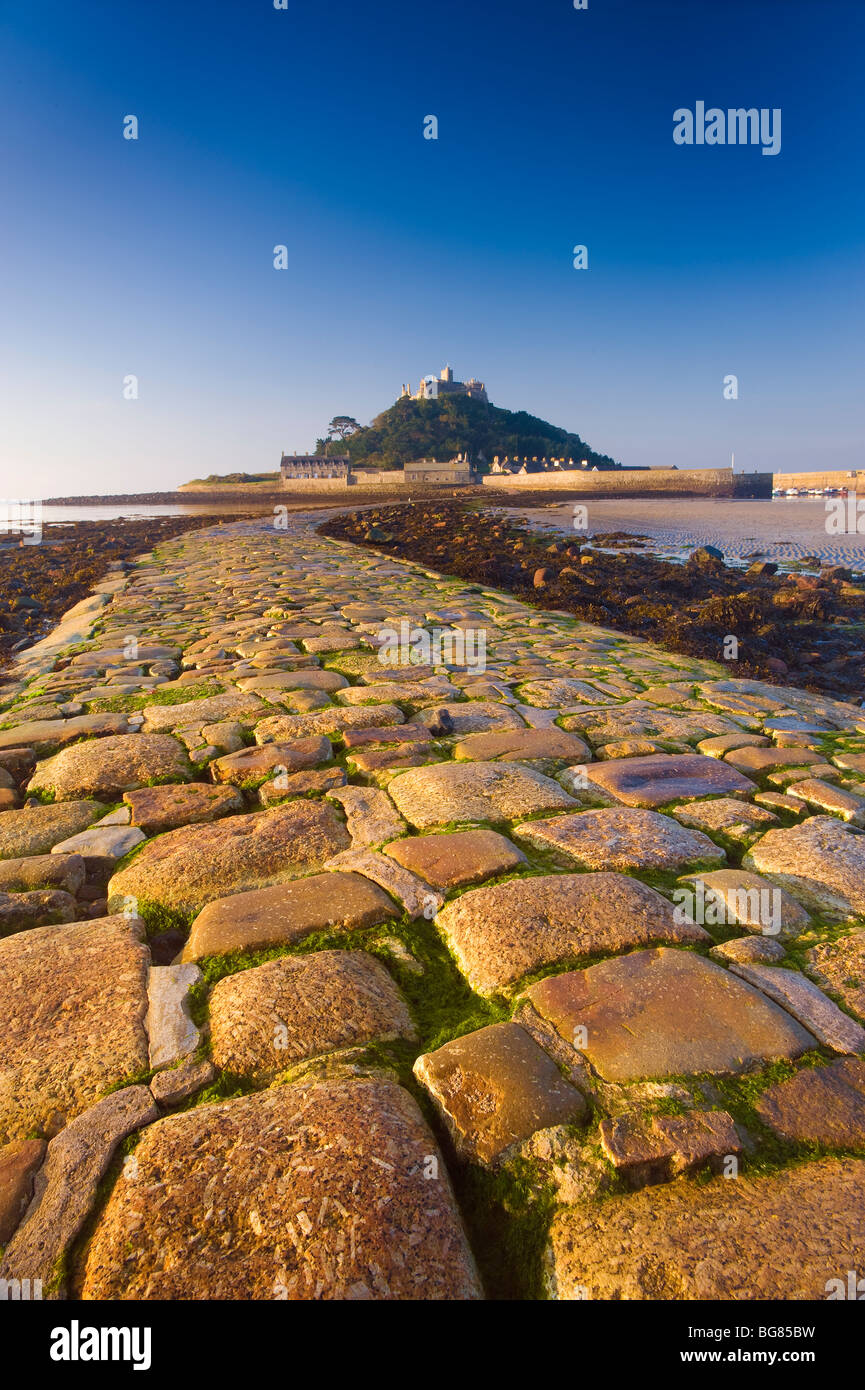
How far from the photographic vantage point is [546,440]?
10950cm

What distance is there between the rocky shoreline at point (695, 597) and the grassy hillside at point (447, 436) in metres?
81.9

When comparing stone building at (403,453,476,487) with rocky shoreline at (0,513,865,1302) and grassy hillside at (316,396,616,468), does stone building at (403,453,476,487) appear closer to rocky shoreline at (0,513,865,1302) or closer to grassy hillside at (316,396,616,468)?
grassy hillside at (316,396,616,468)

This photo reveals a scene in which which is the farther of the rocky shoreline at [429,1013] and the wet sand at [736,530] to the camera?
the wet sand at [736,530]

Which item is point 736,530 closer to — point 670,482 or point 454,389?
point 670,482

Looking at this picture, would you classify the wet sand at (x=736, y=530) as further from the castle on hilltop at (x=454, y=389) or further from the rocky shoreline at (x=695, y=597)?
the castle on hilltop at (x=454, y=389)

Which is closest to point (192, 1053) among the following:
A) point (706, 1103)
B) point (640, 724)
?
point (706, 1103)

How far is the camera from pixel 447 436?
100750 millimetres

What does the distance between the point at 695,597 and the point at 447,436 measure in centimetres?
9753

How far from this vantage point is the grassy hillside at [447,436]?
9725 cm

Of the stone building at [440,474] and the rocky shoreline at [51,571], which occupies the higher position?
the stone building at [440,474]

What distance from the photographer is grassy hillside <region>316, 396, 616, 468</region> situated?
9725 cm

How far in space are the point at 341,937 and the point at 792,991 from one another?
124 cm

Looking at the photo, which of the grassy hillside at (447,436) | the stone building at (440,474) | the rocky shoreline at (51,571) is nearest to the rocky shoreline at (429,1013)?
the rocky shoreline at (51,571)
